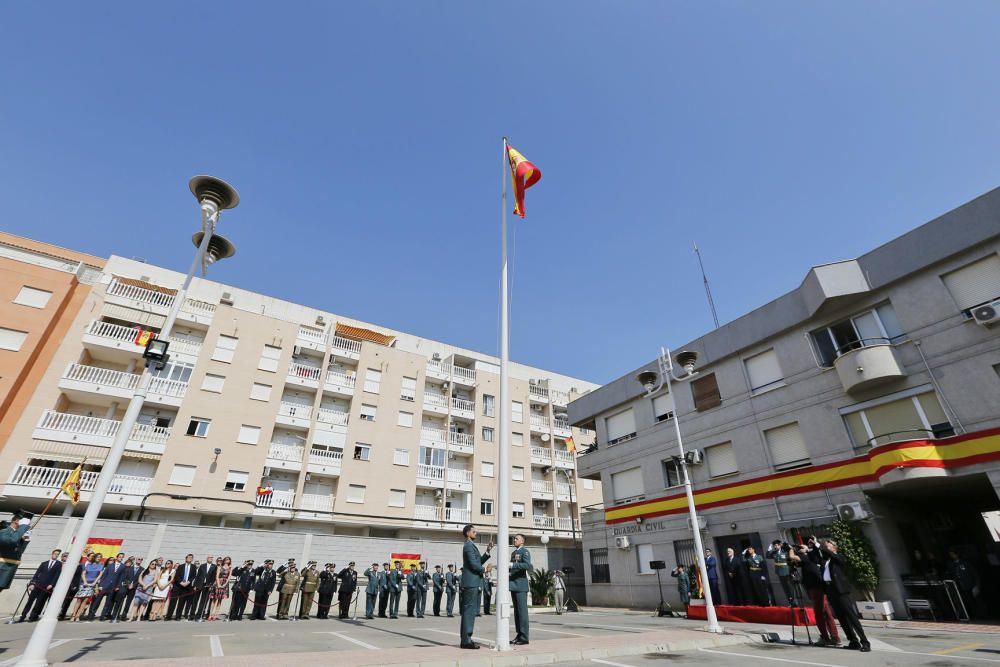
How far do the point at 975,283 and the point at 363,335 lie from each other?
33060 mm

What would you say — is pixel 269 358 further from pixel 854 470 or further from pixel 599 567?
pixel 854 470

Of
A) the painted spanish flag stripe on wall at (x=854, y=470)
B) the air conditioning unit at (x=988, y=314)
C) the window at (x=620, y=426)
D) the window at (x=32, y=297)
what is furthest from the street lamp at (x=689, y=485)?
the window at (x=32, y=297)

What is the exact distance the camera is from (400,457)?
32125 mm

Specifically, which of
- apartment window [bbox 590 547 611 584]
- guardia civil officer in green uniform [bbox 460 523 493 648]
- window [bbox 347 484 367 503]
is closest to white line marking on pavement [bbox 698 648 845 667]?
guardia civil officer in green uniform [bbox 460 523 493 648]

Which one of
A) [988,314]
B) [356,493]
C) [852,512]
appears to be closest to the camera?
[988,314]

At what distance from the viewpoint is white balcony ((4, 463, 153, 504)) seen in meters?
21.0

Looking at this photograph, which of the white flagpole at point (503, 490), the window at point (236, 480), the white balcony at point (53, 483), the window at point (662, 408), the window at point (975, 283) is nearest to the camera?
the white flagpole at point (503, 490)

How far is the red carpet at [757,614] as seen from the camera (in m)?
12.0

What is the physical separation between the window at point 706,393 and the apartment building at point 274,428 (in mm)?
14982

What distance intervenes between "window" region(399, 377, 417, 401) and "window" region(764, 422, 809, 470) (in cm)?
2378

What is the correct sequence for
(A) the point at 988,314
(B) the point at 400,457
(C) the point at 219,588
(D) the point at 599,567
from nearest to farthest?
(A) the point at 988,314, (C) the point at 219,588, (D) the point at 599,567, (B) the point at 400,457

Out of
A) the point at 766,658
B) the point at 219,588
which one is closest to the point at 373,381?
the point at 219,588

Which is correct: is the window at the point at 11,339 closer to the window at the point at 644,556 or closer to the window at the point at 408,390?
the window at the point at 408,390

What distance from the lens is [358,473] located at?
2998cm
